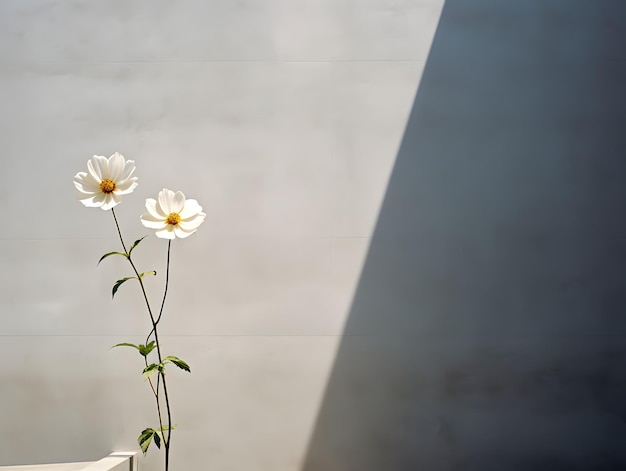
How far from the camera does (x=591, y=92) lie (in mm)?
1902

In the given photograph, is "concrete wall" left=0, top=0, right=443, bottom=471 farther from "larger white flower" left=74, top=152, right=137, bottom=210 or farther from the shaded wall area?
"larger white flower" left=74, top=152, right=137, bottom=210

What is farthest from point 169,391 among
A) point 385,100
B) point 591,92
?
point 591,92

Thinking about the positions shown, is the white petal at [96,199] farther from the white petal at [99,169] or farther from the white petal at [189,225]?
the white petal at [189,225]

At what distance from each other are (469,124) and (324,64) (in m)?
0.47

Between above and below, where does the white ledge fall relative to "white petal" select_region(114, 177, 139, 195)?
below

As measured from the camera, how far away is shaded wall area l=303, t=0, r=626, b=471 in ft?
5.92

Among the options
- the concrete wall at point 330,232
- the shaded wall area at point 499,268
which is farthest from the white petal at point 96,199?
the shaded wall area at point 499,268

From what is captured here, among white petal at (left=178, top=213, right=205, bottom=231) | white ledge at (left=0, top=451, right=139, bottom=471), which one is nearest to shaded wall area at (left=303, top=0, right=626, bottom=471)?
white ledge at (left=0, top=451, right=139, bottom=471)

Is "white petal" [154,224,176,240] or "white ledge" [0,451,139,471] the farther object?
"white ledge" [0,451,139,471]

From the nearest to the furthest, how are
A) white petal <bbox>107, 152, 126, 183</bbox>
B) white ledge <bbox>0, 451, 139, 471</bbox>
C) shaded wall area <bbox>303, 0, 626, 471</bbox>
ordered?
white petal <bbox>107, 152, 126, 183</bbox> → white ledge <bbox>0, 451, 139, 471</bbox> → shaded wall area <bbox>303, 0, 626, 471</bbox>

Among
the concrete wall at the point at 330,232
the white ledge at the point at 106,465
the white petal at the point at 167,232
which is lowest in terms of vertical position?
the white ledge at the point at 106,465

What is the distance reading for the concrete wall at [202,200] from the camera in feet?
5.97

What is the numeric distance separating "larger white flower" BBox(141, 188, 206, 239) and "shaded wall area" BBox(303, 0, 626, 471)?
31.3 inches

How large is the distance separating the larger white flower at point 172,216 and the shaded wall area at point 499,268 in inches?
31.3
